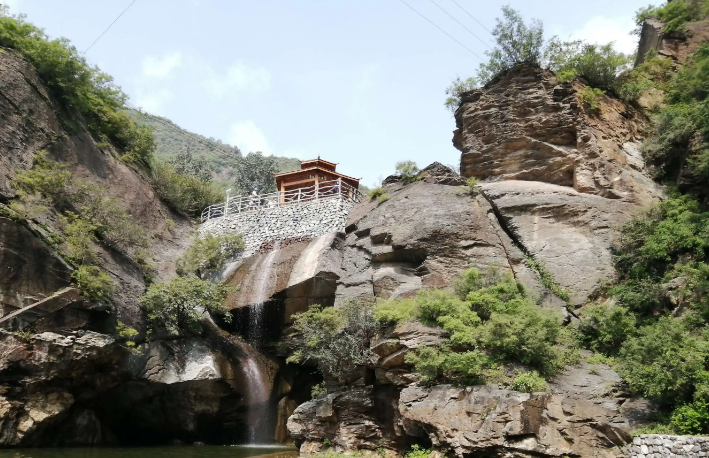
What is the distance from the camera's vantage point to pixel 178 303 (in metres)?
18.6

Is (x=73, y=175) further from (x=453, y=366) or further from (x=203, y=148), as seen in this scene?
(x=203, y=148)

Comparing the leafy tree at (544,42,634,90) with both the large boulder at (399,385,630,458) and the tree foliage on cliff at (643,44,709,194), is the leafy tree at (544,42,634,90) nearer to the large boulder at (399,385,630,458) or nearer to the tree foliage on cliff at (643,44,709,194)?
the tree foliage on cliff at (643,44,709,194)

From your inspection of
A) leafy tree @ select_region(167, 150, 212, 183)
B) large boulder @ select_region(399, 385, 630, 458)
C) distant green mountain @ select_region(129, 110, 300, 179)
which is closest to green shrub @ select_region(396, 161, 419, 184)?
large boulder @ select_region(399, 385, 630, 458)

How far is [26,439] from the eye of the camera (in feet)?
49.8

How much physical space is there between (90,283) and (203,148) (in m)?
72.5

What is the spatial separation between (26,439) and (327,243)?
440 inches

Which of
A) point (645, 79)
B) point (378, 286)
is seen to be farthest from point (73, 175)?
point (645, 79)

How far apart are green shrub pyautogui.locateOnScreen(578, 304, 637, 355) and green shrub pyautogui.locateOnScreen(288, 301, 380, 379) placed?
5.64 metres

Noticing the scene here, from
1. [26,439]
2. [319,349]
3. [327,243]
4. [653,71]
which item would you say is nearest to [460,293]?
[319,349]

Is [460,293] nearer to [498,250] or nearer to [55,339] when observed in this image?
[498,250]

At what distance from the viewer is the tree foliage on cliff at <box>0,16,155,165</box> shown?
21641mm

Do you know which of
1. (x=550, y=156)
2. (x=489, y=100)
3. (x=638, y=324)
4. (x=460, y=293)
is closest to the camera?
(x=638, y=324)

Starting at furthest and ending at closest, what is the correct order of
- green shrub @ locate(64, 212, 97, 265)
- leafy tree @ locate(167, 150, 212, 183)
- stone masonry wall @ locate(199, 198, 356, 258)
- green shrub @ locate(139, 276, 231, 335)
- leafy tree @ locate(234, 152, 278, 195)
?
leafy tree @ locate(234, 152, 278, 195) → leafy tree @ locate(167, 150, 212, 183) → stone masonry wall @ locate(199, 198, 356, 258) → green shrub @ locate(139, 276, 231, 335) → green shrub @ locate(64, 212, 97, 265)

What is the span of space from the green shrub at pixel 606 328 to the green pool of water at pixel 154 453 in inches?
334
